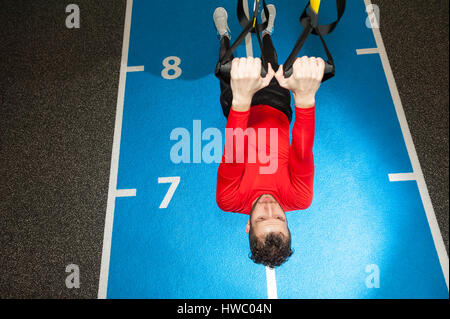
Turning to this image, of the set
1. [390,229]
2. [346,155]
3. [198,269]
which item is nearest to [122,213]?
[198,269]

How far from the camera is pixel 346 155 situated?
2826mm

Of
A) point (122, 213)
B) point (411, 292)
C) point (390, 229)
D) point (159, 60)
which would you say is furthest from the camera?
point (159, 60)

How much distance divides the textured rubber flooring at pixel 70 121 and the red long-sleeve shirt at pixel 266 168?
1273 mm

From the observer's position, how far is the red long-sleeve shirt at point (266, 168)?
1.82 meters

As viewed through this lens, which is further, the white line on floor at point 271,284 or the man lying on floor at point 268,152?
the white line on floor at point 271,284

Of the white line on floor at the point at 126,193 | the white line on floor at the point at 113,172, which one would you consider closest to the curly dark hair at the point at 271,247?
the white line on floor at the point at 126,193

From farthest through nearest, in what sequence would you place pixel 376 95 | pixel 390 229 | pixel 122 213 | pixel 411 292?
1. pixel 376 95
2. pixel 122 213
3. pixel 390 229
4. pixel 411 292

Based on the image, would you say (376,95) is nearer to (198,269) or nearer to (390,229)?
(390,229)

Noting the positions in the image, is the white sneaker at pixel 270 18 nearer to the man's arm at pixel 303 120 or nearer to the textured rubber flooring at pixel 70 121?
the textured rubber flooring at pixel 70 121

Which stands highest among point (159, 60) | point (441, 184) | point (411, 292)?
point (159, 60)

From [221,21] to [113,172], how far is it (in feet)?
6.29

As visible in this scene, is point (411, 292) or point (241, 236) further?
point (241, 236)

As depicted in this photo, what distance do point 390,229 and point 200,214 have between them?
1695 mm

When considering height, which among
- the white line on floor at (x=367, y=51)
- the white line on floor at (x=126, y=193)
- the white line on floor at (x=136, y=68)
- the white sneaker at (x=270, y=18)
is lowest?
the white line on floor at (x=126, y=193)
